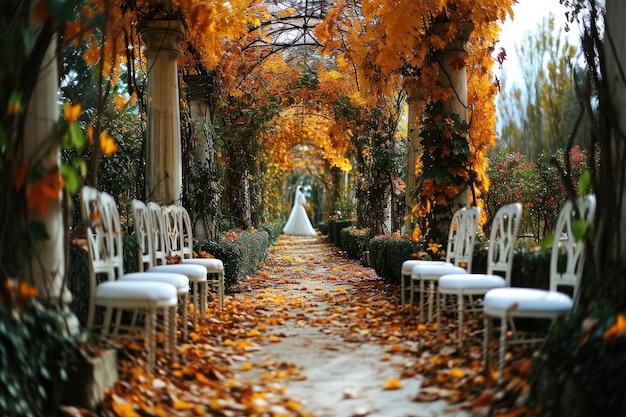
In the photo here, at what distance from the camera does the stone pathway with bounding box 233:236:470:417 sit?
124 inches

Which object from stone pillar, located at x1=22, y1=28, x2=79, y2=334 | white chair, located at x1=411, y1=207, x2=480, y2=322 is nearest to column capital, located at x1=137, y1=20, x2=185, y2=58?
white chair, located at x1=411, y1=207, x2=480, y2=322

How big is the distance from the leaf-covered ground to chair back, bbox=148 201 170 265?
0.68 metres

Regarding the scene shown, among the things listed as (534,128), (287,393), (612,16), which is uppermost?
(534,128)

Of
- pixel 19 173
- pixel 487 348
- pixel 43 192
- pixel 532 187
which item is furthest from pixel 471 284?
pixel 532 187

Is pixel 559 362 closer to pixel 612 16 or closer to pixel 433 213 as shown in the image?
pixel 612 16

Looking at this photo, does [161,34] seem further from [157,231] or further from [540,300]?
[540,300]

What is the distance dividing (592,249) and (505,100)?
15.4 meters

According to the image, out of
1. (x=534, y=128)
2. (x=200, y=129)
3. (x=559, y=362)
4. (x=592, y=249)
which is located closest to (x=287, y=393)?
(x=559, y=362)

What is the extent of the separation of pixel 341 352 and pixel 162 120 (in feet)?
11.4

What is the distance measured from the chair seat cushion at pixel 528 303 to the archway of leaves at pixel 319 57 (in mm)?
2354

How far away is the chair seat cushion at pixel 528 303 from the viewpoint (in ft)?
10.1

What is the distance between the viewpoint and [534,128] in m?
16.9

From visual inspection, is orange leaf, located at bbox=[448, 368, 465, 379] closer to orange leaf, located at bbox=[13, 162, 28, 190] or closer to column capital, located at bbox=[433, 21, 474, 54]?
orange leaf, located at bbox=[13, 162, 28, 190]

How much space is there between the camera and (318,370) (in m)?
3.91
